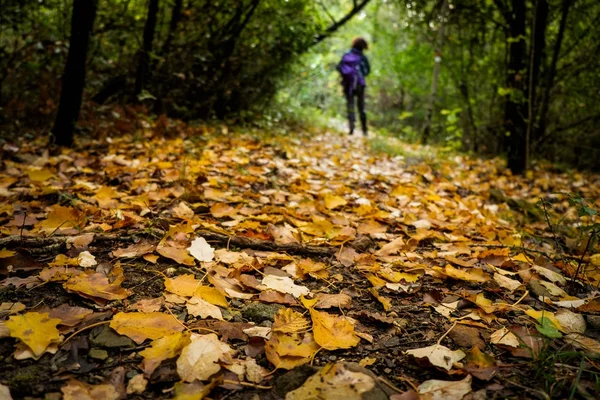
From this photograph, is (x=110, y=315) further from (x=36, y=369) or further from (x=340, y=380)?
(x=340, y=380)

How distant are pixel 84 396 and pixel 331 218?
161cm

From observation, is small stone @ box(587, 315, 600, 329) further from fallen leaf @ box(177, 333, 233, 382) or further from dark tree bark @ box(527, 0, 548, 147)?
dark tree bark @ box(527, 0, 548, 147)

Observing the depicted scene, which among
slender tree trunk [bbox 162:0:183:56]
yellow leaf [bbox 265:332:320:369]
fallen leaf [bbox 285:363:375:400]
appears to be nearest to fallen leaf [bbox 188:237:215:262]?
yellow leaf [bbox 265:332:320:369]

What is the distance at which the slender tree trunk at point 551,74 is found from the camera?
4.39 meters

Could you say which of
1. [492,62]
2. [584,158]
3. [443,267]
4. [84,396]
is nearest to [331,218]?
[443,267]

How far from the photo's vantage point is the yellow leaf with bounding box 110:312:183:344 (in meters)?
1.02

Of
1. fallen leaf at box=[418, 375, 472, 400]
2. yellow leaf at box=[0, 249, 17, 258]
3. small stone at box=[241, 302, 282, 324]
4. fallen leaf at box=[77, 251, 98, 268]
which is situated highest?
fallen leaf at box=[418, 375, 472, 400]

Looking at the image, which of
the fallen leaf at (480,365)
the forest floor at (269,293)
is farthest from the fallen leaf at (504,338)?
the fallen leaf at (480,365)

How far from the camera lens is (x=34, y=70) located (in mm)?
3719

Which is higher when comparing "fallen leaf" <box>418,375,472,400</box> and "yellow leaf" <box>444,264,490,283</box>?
"yellow leaf" <box>444,264,490,283</box>

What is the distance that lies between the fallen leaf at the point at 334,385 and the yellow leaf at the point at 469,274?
0.79 m

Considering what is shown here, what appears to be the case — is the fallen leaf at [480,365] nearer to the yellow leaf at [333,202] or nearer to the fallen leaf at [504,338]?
the fallen leaf at [504,338]

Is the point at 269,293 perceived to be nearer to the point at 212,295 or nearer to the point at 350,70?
the point at 212,295

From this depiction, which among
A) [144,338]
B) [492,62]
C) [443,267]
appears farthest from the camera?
[492,62]
